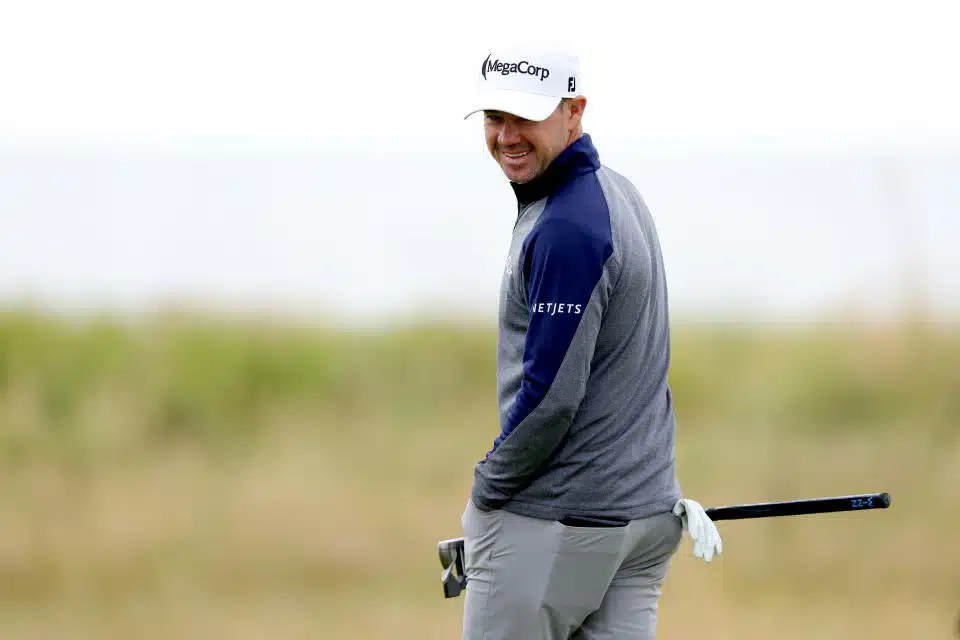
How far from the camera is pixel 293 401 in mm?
7395

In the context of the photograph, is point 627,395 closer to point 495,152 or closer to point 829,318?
point 495,152

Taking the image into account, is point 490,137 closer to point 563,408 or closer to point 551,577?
point 563,408

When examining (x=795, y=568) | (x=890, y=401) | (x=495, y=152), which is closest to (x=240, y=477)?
(x=795, y=568)

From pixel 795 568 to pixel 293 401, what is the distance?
2.93 metres

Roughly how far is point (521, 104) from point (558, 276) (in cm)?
30

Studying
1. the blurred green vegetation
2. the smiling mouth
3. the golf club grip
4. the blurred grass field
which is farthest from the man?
the blurred green vegetation

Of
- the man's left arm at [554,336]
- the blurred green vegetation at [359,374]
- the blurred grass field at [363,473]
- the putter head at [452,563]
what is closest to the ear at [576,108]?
the man's left arm at [554,336]

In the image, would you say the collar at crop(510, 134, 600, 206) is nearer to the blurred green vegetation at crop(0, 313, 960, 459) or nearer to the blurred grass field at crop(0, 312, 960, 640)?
the blurred grass field at crop(0, 312, 960, 640)

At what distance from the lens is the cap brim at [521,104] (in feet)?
7.48

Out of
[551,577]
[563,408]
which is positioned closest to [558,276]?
[563,408]

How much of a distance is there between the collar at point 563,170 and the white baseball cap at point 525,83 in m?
0.07

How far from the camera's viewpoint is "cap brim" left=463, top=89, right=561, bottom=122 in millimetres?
2281

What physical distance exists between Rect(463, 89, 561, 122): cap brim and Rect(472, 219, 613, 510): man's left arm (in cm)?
20

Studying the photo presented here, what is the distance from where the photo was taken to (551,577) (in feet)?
7.52
